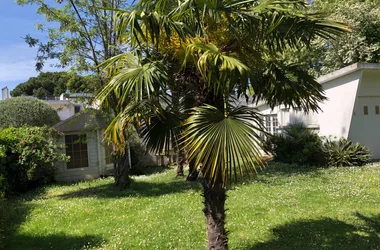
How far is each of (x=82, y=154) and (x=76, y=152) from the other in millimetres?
254

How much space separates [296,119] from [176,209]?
8.74 metres

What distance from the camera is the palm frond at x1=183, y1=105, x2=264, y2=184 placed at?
9.51ft

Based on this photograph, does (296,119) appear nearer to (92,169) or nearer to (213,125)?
(92,169)

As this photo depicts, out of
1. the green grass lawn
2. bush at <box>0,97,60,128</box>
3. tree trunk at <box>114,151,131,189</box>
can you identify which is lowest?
the green grass lawn

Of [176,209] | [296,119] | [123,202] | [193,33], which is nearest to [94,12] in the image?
[123,202]

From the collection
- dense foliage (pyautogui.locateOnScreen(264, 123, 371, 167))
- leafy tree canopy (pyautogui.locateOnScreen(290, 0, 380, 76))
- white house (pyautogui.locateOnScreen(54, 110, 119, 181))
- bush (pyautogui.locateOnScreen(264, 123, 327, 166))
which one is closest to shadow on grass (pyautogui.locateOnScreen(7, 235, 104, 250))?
dense foliage (pyautogui.locateOnScreen(264, 123, 371, 167))

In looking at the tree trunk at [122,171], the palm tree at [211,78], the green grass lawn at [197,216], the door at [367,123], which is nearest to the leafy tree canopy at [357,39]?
the door at [367,123]

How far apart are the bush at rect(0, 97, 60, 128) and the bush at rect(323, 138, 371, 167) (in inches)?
581

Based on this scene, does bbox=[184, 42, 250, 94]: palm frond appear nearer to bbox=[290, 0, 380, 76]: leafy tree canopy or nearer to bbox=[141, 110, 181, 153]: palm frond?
bbox=[141, 110, 181, 153]: palm frond

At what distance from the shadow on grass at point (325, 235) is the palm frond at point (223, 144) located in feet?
7.49

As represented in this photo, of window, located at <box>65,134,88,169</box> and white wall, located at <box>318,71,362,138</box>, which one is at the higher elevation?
white wall, located at <box>318,71,362,138</box>

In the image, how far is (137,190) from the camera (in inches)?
377

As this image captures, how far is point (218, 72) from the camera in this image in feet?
10.2

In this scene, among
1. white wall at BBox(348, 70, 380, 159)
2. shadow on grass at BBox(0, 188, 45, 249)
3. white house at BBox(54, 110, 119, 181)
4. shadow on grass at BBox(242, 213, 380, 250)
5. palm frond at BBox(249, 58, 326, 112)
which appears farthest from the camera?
white house at BBox(54, 110, 119, 181)
